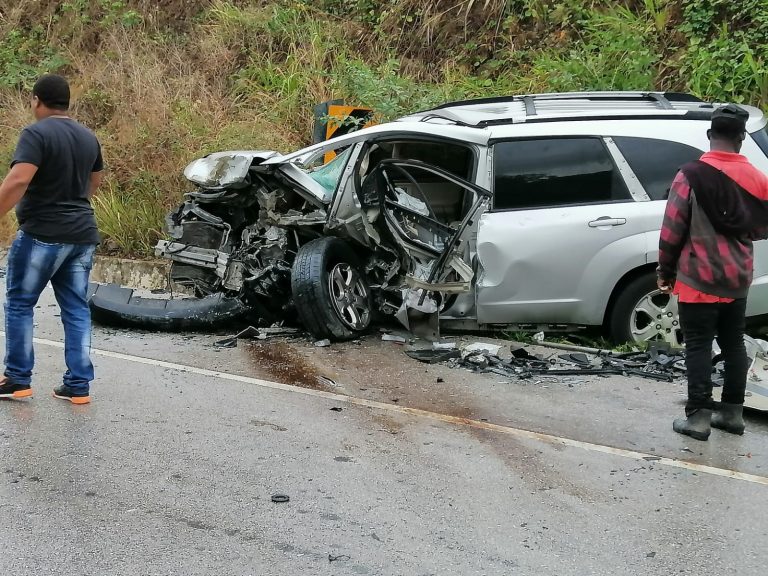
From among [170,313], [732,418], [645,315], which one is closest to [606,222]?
[645,315]

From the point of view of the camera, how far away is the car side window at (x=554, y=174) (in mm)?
6582

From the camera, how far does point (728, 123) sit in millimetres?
4680

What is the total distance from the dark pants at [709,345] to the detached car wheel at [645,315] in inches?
62.8

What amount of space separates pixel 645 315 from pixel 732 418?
1707 millimetres

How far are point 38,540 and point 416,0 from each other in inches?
427

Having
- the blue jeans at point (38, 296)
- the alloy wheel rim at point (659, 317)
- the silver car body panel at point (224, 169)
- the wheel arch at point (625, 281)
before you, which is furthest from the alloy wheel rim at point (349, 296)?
the blue jeans at point (38, 296)

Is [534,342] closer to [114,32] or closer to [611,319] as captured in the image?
[611,319]

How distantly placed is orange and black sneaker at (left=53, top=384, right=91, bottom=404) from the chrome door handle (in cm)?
364

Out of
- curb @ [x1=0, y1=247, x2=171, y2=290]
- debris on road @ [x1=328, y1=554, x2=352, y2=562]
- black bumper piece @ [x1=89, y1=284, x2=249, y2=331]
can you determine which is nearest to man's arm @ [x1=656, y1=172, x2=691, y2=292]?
debris on road @ [x1=328, y1=554, x2=352, y2=562]

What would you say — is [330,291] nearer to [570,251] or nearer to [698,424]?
[570,251]

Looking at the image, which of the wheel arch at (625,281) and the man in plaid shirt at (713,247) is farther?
the wheel arch at (625,281)

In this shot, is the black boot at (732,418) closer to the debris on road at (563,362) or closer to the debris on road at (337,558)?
the debris on road at (563,362)

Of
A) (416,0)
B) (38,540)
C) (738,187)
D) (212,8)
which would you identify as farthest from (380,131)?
(212,8)

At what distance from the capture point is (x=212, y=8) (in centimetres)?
1487
